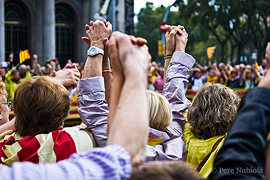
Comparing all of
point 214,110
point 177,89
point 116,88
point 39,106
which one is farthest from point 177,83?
point 116,88

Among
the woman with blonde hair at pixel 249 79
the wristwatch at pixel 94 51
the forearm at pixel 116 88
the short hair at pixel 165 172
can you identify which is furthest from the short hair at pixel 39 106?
the woman with blonde hair at pixel 249 79

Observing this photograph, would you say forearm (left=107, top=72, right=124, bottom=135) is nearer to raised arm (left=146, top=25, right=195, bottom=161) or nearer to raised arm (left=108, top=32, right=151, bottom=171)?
raised arm (left=108, top=32, right=151, bottom=171)

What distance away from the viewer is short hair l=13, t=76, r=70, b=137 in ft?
6.63

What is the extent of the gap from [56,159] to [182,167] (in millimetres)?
1032

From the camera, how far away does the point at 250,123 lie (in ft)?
3.85

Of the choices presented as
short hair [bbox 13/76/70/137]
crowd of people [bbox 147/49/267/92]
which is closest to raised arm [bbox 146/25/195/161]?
short hair [bbox 13/76/70/137]

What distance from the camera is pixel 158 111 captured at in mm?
2139

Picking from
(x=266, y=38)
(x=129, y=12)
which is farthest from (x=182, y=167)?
(x=266, y=38)

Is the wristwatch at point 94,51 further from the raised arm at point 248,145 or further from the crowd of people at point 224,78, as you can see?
the crowd of people at point 224,78

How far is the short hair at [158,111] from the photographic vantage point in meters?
2.11

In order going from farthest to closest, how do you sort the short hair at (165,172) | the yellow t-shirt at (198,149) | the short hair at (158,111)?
the yellow t-shirt at (198,149) < the short hair at (158,111) < the short hair at (165,172)

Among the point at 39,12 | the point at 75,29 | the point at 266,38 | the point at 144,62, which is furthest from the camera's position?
the point at 266,38

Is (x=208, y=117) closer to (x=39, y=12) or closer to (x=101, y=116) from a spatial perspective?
(x=101, y=116)

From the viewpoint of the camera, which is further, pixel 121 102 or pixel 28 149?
pixel 28 149
